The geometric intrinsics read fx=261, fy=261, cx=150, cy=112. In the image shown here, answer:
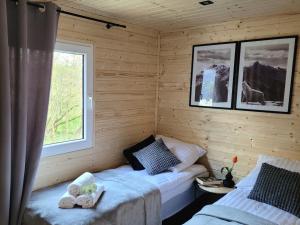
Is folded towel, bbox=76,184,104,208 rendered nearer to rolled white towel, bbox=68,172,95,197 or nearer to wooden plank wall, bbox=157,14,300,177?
rolled white towel, bbox=68,172,95,197

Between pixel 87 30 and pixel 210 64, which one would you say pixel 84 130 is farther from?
pixel 210 64

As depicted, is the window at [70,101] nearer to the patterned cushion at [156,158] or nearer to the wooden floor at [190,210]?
the patterned cushion at [156,158]

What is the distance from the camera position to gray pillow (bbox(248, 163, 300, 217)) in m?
2.09

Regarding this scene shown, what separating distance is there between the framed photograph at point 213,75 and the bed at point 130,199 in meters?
0.83

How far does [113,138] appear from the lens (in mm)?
3141

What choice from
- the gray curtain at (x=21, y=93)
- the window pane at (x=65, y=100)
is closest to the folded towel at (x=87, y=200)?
the gray curtain at (x=21, y=93)

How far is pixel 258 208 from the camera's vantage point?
2139mm

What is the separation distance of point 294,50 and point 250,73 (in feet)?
1.52

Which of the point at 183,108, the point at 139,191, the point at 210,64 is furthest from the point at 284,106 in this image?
the point at 139,191

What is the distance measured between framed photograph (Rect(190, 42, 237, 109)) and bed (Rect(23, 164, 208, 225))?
32.7 inches

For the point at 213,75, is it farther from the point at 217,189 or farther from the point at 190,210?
the point at 190,210

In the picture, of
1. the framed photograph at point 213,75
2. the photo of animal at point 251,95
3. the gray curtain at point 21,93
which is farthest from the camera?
the framed photograph at point 213,75

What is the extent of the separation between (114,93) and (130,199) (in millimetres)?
1312

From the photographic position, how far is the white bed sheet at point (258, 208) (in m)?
1.97
